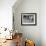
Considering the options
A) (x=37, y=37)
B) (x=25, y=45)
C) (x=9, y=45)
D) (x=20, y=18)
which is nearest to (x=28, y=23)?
(x=20, y=18)

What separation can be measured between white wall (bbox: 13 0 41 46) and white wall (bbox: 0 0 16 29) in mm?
801

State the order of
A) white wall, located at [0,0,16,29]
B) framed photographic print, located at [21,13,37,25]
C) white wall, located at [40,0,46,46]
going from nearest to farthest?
white wall, located at [0,0,16,29]
white wall, located at [40,0,46,46]
framed photographic print, located at [21,13,37,25]

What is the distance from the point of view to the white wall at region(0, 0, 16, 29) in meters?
4.18

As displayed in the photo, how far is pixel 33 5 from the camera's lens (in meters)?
5.05

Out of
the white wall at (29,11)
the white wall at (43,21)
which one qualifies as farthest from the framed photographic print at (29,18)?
the white wall at (43,21)

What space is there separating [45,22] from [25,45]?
1.18 meters

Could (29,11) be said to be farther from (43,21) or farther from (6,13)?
(6,13)

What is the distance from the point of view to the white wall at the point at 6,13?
4.18 metres

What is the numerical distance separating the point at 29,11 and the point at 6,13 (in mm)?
1209

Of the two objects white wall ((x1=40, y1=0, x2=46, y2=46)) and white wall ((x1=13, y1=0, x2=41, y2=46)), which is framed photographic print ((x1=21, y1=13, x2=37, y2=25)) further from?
white wall ((x1=40, y1=0, x2=46, y2=46))

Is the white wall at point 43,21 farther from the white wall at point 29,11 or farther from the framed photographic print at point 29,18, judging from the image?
the framed photographic print at point 29,18

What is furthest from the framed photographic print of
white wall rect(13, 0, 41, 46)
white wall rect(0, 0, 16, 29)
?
white wall rect(0, 0, 16, 29)

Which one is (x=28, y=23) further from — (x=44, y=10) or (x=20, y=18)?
(x=44, y=10)

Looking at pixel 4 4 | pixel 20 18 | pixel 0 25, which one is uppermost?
pixel 4 4
